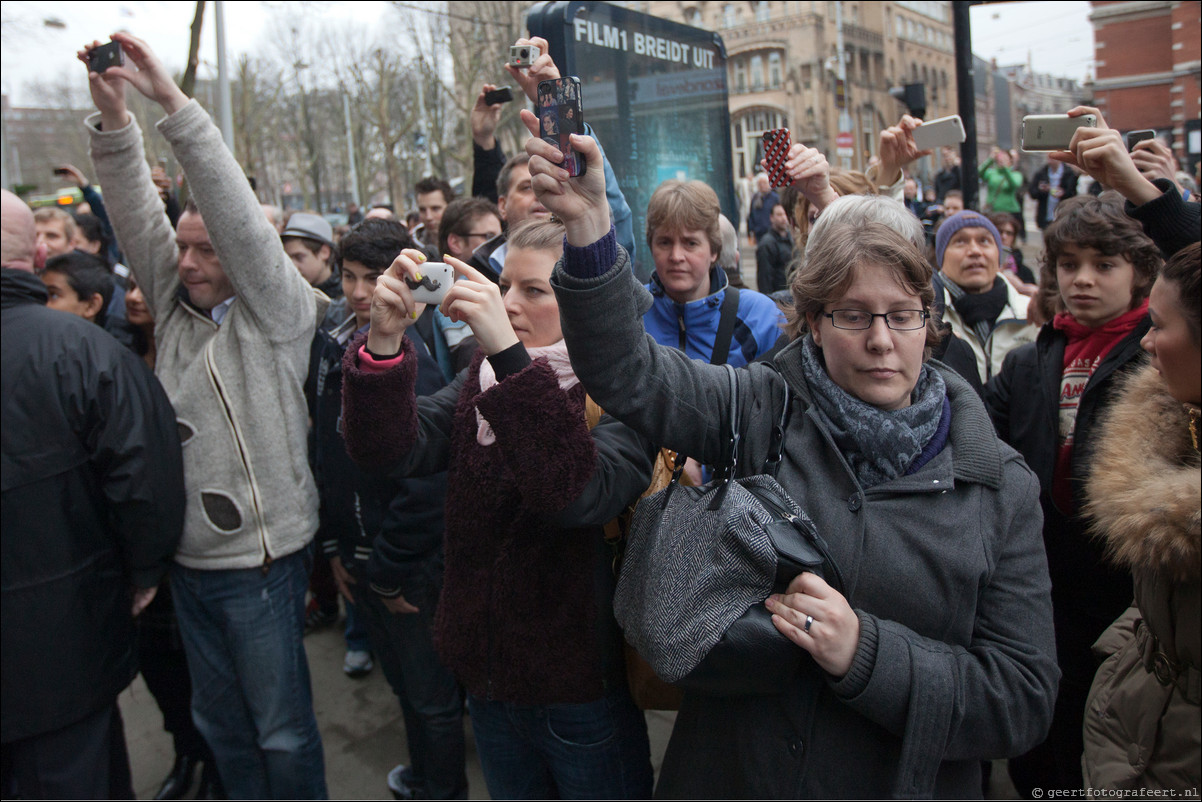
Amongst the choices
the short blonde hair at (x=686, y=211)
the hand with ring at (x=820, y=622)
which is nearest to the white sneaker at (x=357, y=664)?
the short blonde hair at (x=686, y=211)

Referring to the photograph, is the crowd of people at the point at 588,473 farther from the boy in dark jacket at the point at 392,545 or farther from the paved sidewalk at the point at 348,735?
the paved sidewalk at the point at 348,735

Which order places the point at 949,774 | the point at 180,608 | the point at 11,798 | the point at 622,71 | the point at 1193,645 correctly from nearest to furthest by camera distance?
the point at 1193,645 → the point at 949,774 → the point at 11,798 → the point at 180,608 → the point at 622,71

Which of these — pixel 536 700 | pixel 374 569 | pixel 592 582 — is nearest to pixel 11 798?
pixel 374 569

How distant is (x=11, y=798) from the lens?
2631mm

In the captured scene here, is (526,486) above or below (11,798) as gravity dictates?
above

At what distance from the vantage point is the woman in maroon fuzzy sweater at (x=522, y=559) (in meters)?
2.00

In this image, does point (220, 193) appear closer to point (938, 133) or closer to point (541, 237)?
point (541, 237)

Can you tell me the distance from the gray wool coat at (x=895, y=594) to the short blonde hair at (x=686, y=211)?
4.10 feet

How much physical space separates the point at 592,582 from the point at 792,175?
127 cm

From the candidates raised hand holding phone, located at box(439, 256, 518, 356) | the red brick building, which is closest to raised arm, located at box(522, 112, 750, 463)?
raised hand holding phone, located at box(439, 256, 518, 356)

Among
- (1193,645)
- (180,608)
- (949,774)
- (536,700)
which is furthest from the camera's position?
(180,608)

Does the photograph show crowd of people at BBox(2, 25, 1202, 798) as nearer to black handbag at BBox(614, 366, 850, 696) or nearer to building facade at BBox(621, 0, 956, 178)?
black handbag at BBox(614, 366, 850, 696)

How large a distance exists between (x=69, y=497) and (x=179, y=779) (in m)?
1.54

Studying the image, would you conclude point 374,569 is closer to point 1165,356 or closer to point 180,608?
point 180,608
